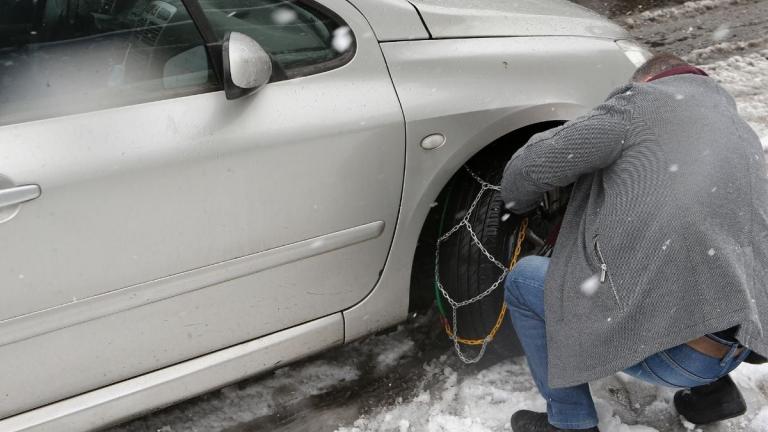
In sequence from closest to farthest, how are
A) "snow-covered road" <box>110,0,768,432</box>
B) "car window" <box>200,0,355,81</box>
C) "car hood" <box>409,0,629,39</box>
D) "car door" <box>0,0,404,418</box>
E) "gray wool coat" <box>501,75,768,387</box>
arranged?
"gray wool coat" <box>501,75,768,387</box>, "car door" <box>0,0,404,418</box>, "car window" <box>200,0,355,81</box>, "car hood" <box>409,0,629,39</box>, "snow-covered road" <box>110,0,768,432</box>

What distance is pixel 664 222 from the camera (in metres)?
1.58

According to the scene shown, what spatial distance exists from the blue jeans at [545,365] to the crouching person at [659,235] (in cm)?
1

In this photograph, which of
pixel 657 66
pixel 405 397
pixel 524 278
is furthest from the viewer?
pixel 405 397

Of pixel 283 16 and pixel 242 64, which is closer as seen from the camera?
pixel 242 64

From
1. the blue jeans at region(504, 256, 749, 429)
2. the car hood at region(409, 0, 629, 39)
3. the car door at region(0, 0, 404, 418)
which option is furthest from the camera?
the car hood at region(409, 0, 629, 39)

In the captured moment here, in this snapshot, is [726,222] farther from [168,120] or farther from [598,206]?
[168,120]

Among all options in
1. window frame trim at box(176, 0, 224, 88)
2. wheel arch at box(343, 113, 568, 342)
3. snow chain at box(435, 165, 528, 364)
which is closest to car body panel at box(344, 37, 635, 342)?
wheel arch at box(343, 113, 568, 342)

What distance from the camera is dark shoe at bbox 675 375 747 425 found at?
6.96 feet

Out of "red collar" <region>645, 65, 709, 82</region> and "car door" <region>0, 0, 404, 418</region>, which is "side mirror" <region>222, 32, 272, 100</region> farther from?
"red collar" <region>645, 65, 709, 82</region>

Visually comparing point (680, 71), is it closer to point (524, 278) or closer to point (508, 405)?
point (524, 278)

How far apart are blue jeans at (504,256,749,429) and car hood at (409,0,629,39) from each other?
77 centimetres

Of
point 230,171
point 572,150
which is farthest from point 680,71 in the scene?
point 230,171

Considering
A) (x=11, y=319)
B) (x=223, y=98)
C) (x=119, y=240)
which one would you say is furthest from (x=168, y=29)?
(x=11, y=319)

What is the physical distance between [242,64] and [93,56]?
404 mm
